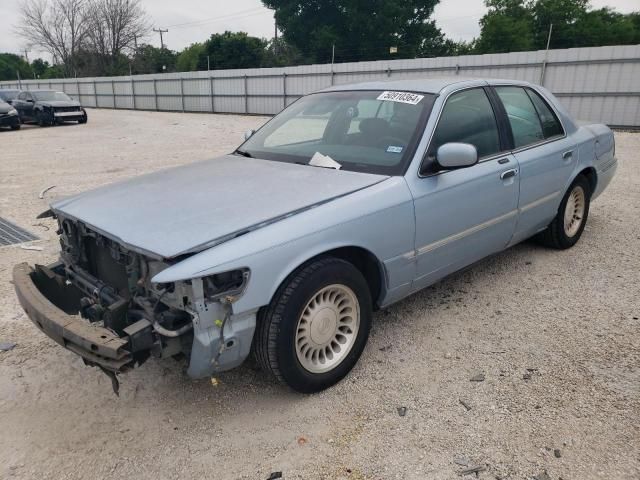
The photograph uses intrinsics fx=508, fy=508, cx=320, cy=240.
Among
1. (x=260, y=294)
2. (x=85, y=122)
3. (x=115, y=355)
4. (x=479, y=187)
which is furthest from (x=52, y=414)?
(x=85, y=122)

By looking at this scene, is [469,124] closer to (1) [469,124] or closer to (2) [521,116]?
(1) [469,124]

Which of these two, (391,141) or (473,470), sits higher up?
(391,141)

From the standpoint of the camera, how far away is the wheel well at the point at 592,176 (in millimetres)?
4829

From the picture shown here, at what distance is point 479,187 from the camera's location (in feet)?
11.3

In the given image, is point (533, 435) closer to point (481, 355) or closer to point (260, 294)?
point (481, 355)

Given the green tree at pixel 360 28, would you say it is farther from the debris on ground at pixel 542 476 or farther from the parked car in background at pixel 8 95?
the debris on ground at pixel 542 476

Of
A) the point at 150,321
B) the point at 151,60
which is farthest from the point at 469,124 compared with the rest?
the point at 151,60

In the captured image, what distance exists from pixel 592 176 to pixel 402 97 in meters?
2.52

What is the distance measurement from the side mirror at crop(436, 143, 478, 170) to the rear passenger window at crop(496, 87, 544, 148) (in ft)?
3.56

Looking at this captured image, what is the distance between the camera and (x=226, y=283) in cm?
234

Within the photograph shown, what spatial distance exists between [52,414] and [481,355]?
8.10 ft

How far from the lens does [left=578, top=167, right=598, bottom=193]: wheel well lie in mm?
4829

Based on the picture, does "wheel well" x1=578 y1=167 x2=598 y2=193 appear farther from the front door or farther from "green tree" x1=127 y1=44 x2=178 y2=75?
"green tree" x1=127 y1=44 x2=178 y2=75

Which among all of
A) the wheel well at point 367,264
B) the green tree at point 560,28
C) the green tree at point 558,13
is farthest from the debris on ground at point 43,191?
the green tree at point 558,13
